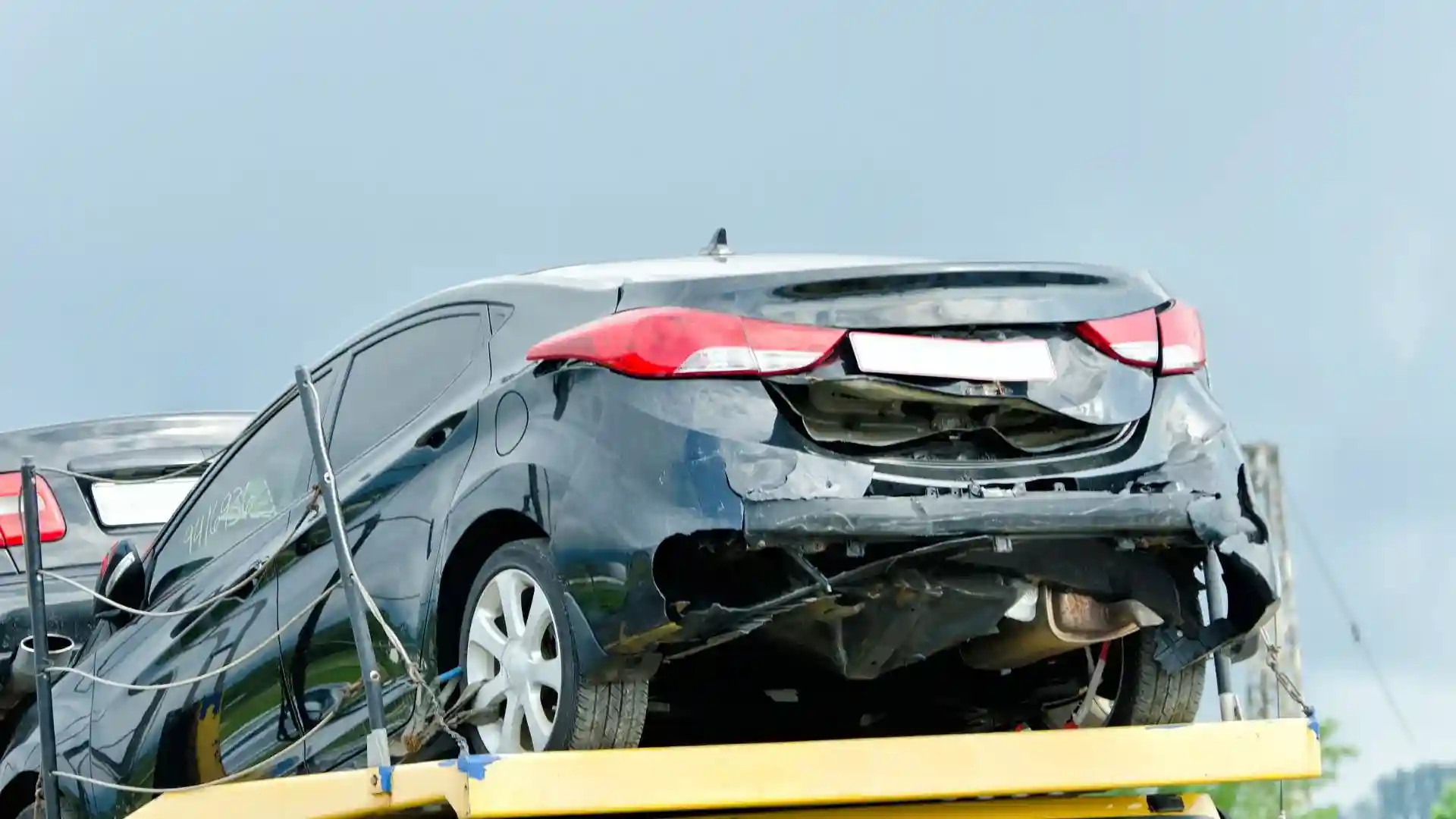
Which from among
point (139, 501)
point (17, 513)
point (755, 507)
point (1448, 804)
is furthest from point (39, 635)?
point (1448, 804)

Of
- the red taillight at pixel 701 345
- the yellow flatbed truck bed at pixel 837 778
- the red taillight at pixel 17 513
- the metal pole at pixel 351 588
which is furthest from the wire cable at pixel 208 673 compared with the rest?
the red taillight at pixel 701 345

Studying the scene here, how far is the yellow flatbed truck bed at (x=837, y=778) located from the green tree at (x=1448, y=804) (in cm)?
2765

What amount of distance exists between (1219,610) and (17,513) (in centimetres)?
462

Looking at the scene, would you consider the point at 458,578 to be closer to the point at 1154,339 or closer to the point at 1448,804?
the point at 1154,339

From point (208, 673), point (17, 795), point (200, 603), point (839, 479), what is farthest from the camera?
point (17, 795)

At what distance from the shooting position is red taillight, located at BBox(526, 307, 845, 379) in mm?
4199

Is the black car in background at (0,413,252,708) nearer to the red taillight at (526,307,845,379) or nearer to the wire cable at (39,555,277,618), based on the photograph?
the wire cable at (39,555,277,618)

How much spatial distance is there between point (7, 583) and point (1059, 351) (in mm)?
4373

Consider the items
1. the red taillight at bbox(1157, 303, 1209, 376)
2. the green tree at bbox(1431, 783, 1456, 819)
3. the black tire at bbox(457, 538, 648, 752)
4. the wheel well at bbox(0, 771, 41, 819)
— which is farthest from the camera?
the green tree at bbox(1431, 783, 1456, 819)

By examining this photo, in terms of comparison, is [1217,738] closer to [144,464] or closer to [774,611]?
[774,611]

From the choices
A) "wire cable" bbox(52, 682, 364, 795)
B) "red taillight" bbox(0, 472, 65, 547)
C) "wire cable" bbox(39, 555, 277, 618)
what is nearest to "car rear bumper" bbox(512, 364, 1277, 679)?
"wire cable" bbox(52, 682, 364, 795)

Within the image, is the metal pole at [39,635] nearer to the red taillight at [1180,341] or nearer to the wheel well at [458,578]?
the wheel well at [458,578]

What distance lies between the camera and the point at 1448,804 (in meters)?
32.5

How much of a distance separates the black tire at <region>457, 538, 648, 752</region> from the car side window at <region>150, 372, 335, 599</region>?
152 centimetres
